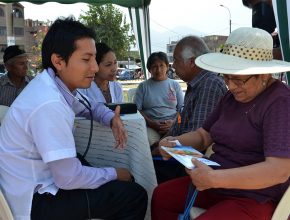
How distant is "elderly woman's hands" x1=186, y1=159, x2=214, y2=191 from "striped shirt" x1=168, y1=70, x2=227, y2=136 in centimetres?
89

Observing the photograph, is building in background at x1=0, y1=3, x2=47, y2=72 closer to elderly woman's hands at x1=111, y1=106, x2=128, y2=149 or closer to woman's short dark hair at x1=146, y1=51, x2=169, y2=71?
woman's short dark hair at x1=146, y1=51, x2=169, y2=71

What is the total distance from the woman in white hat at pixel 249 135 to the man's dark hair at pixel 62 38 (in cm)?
64

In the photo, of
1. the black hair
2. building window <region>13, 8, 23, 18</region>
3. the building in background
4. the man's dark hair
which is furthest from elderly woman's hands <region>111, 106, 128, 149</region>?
building window <region>13, 8, 23, 18</region>

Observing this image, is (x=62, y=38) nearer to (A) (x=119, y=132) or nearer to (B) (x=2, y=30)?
(A) (x=119, y=132)

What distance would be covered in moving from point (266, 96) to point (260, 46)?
0.24 m

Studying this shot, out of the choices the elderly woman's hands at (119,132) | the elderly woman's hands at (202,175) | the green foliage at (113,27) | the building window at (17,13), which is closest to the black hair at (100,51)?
the elderly woman's hands at (119,132)

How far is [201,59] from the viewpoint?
1.77 metres

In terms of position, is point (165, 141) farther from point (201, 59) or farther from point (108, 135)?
point (201, 59)

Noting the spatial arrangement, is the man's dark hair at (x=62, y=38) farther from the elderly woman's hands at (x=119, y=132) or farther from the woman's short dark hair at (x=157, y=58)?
the woman's short dark hair at (x=157, y=58)

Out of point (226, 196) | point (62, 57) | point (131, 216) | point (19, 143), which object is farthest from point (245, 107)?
point (19, 143)

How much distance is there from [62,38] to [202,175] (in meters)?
0.96

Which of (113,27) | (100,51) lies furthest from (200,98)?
(113,27)

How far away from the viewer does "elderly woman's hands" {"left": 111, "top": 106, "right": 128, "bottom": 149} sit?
1.99 metres

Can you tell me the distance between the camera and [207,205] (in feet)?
6.35
